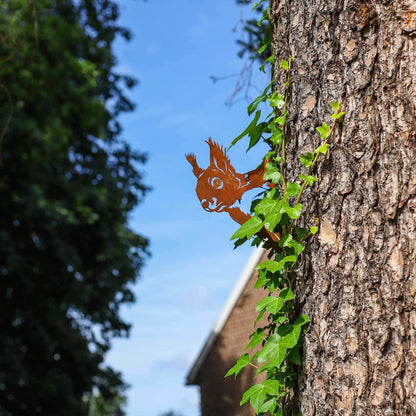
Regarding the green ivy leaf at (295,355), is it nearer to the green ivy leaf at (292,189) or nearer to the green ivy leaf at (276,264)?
the green ivy leaf at (276,264)

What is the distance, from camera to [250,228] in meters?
2.09

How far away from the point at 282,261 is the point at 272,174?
42cm

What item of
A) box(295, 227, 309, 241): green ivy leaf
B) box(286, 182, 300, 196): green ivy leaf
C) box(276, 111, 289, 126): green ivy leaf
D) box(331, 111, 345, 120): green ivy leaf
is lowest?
box(295, 227, 309, 241): green ivy leaf

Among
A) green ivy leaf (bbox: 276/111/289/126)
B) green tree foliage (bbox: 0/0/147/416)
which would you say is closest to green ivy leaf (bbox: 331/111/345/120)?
green ivy leaf (bbox: 276/111/289/126)

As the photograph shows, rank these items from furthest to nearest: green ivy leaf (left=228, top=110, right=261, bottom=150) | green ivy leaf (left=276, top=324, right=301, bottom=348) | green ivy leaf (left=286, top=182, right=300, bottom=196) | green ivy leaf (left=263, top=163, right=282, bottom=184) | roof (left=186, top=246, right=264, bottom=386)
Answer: roof (left=186, top=246, right=264, bottom=386), green ivy leaf (left=228, top=110, right=261, bottom=150), green ivy leaf (left=263, top=163, right=282, bottom=184), green ivy leaf (left=286, top=182, right=300, bottom=196), green ivy leaf (left=276, top=324, right=301, bottom=348)

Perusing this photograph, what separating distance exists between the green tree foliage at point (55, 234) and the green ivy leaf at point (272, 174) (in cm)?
1104

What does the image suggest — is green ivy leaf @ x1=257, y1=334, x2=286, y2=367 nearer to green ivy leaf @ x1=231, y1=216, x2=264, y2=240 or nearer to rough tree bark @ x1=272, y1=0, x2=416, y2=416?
rough tree bark @ x1=272, y1=0, x2=416, y2=416

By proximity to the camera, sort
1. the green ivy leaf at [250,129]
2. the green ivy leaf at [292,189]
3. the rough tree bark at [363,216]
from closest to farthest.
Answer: the rough tree bark at [363,216], the green ivy leaf at [292,189], the green ivy leaf at [250,129]

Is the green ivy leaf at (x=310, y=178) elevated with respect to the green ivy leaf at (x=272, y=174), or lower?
lower

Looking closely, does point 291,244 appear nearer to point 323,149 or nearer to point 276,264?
point 276,264

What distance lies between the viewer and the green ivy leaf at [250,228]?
2.08 m

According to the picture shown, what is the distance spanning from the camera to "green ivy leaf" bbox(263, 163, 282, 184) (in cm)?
221

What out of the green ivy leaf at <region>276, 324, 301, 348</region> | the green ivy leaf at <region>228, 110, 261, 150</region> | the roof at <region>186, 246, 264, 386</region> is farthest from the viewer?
the roof at <region>186, 246, 264, 386</region>

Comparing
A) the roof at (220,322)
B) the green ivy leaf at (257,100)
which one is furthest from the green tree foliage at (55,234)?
the green ivy leaf at (257,100)
